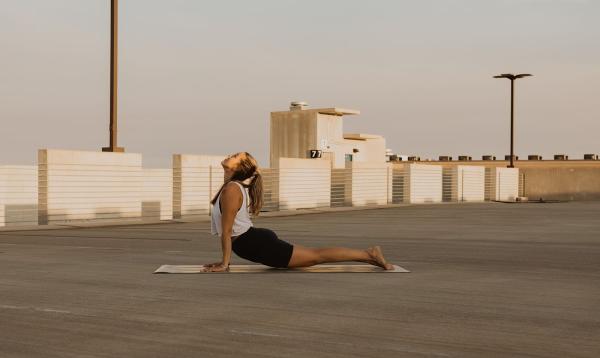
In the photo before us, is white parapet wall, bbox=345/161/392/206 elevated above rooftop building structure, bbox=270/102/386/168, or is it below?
below

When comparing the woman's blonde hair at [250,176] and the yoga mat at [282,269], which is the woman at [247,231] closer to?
the woman's blonde hair at [250,176]

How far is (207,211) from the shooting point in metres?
29.0

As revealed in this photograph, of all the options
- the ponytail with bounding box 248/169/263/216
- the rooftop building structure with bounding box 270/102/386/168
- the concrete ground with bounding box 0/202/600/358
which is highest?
the rooftop building structure with bounding box 270/102/386/168

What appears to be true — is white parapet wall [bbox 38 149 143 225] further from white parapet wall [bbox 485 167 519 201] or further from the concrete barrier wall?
the concrete barrier wall

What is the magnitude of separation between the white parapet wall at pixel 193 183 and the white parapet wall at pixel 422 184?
1310 centimetres

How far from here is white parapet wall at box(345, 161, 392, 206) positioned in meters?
35.8

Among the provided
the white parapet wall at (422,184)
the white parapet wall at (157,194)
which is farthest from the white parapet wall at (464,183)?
the white parapet wall at (157,194)

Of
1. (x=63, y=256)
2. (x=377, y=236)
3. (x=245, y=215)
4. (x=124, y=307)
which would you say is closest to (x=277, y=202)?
(x=377, y=236)

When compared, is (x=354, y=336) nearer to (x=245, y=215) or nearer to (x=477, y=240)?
(x=245, y=215)

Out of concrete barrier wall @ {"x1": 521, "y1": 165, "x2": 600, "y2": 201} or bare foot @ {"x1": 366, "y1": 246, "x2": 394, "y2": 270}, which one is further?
concrete barrier wall @ {"x1": 521, "y1": 165, "x2": 600, "y2": 201}

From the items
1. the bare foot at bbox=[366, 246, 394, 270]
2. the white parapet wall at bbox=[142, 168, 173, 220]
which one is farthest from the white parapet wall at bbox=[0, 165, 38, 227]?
the bare foot at bbox=[366, 246, 394, 270]

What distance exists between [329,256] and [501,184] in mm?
42478

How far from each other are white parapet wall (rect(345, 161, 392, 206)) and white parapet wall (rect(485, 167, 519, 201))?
1224 centimetres

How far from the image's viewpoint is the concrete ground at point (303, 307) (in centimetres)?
551
